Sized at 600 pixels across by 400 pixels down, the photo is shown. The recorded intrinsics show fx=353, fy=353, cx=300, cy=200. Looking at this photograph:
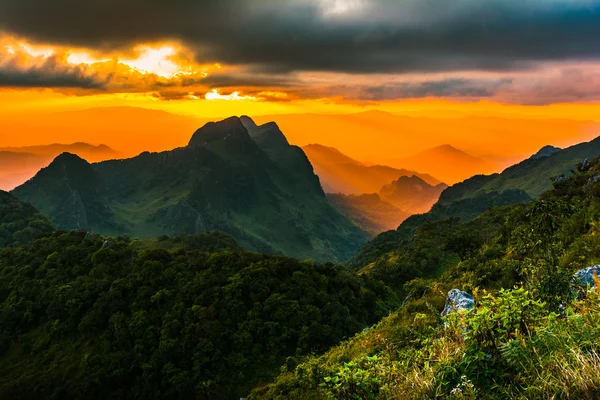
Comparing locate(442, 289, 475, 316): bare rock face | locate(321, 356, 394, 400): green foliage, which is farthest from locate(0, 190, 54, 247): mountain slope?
locate(321, 356, 394, 400): green foliage

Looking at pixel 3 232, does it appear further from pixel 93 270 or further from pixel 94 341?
pixel 94 341

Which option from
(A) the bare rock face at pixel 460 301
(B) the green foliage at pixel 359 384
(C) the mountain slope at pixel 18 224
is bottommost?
(C) the mountain slope at pixel 18 224

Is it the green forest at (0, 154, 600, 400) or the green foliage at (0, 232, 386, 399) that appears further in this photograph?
the green foliage at (0, 232, 386, 399)

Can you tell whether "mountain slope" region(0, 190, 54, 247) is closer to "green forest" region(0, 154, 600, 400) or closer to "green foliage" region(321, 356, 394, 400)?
"green forest" region(0, 154, 600, 400)

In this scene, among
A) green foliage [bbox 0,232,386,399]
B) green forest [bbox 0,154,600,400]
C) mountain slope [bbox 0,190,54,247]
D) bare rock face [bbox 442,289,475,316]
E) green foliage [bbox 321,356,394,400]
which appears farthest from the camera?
mountain slope [bbox 0,190,54,247]

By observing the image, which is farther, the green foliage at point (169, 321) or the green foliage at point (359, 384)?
the green foliage at point (169, 321)

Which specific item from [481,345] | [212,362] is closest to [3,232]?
[212,362]

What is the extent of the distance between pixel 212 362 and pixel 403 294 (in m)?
42.7

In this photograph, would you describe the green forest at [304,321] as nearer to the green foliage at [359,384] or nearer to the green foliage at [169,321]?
the green foliage at [359,384]

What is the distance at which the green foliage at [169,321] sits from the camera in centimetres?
4928

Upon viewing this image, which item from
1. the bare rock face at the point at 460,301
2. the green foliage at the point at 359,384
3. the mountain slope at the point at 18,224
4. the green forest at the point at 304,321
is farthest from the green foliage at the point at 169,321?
the mountain slope at the point at 18,224

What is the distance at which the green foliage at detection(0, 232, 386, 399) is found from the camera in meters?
49.3

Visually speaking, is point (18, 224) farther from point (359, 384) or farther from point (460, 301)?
point (359, 384)

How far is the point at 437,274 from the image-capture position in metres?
80.4
